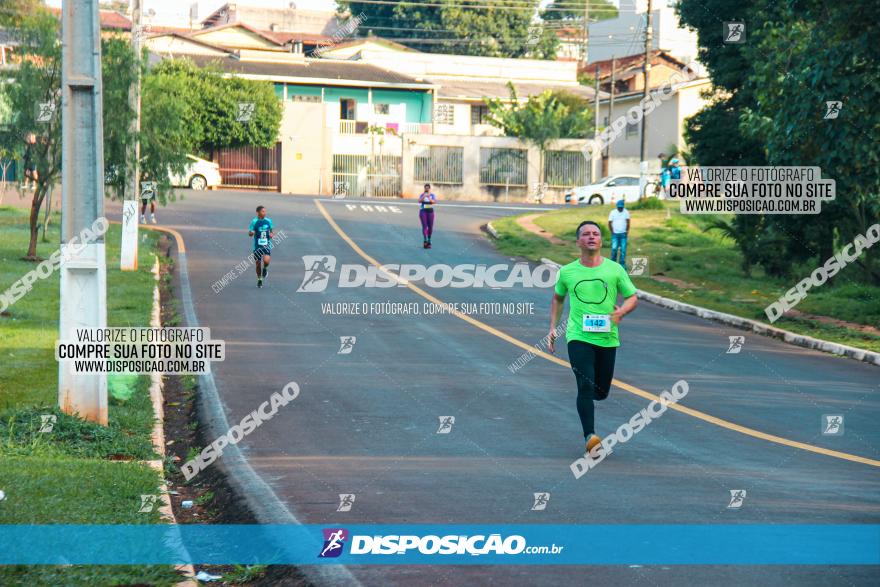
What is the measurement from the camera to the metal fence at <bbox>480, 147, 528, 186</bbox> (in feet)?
208

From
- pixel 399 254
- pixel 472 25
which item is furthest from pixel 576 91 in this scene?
pixel 399 254

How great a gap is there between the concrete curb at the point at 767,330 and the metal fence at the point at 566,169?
128ft

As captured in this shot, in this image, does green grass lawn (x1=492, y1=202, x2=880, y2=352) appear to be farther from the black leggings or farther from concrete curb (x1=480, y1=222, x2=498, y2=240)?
the black leggings

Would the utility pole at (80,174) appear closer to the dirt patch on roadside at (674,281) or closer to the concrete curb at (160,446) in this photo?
the concrete curb at (160,446)

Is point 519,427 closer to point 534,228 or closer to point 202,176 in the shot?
point 534,228

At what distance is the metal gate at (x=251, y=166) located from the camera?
61875 millimetres

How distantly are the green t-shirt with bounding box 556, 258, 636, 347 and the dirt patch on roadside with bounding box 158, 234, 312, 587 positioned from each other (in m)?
3.37

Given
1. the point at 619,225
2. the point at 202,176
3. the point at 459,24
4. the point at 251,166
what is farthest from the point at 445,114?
the point at 619,225

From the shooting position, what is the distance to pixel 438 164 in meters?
62.5

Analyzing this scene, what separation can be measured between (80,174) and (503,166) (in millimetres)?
53811

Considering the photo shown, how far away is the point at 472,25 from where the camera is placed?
91.5 meters

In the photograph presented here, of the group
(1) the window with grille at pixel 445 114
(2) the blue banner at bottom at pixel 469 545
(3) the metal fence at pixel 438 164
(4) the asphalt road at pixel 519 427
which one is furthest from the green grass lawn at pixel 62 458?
(1) the window with grille at pixel 445 114

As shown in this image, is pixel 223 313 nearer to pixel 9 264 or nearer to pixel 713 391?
pixel 9 264

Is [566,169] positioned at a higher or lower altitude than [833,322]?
higher
